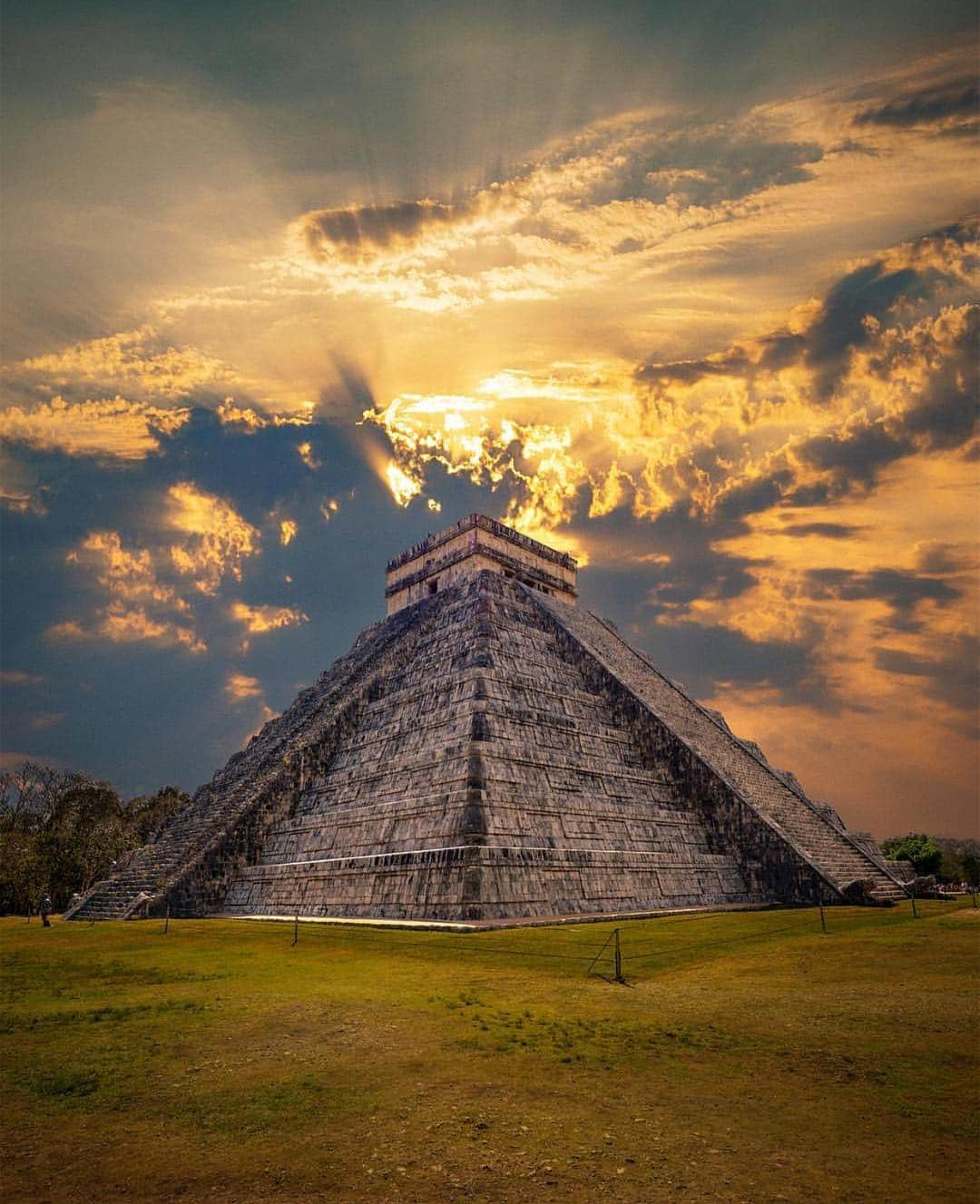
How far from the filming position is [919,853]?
48.8 metres

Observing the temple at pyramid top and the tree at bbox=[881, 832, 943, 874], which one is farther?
the tree at bbox=[881, 832, 943, 874]

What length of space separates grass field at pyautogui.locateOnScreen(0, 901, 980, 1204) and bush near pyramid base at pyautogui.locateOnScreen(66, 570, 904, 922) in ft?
20.8

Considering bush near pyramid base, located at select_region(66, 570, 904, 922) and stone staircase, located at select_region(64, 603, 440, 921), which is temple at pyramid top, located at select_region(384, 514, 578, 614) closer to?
stone staircase, located at select_region(64, 603, 440, 921)

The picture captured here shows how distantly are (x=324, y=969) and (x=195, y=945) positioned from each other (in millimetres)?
5092

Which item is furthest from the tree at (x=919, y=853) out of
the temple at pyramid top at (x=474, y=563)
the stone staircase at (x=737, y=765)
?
the temple at pyramid top at (x=474, y=563)

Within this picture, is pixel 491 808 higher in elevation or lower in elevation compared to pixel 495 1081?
higher

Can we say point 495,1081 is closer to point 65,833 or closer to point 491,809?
point 491,809

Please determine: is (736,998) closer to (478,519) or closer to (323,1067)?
(323,1067)

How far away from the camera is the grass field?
190 inches

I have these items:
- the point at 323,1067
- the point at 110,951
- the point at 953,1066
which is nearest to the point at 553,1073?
the point at 323,1067

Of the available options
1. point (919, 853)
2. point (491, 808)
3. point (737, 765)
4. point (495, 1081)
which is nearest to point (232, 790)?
point (491, 808)

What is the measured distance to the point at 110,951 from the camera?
50.8 feet

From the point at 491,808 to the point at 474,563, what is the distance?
1979 centimetres

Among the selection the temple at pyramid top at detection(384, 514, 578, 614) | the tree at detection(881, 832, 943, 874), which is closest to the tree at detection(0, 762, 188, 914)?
the temple at pyramid top at detection(384, 514, 578, 614)
